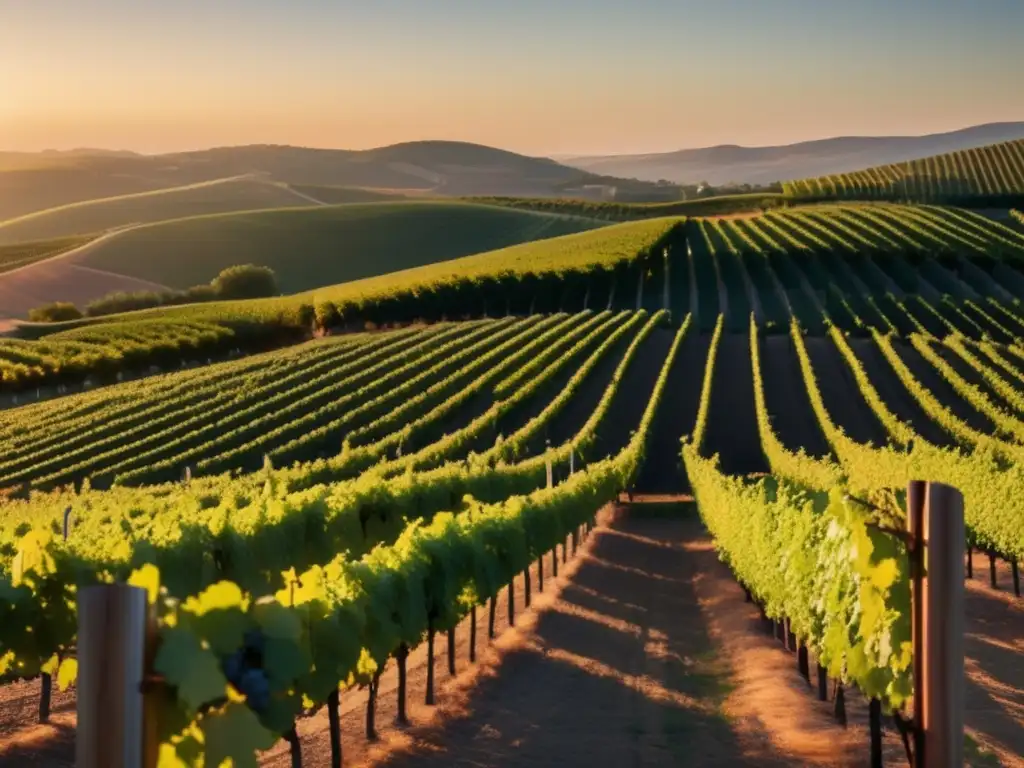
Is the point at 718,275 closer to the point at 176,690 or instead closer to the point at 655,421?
the point at 655,421

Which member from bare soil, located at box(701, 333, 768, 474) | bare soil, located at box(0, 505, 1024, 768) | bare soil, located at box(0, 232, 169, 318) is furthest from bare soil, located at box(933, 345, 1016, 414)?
bare soil, located at box(0, 232, 169, 318)

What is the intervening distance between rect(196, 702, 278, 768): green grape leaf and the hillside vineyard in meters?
0.02

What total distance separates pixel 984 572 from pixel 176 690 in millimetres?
25516

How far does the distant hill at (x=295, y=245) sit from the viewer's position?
399 ft

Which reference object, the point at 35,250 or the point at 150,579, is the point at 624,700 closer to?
the point at 150,579

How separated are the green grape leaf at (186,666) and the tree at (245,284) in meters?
107

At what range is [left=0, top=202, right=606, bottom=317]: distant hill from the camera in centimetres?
12162

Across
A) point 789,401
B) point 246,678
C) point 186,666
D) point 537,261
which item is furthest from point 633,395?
point 186,666

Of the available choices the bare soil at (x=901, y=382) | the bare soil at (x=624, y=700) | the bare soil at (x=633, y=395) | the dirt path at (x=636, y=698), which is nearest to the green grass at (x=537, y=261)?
the bare soil at (x=633, y=395)

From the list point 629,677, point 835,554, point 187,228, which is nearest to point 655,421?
point 629,677

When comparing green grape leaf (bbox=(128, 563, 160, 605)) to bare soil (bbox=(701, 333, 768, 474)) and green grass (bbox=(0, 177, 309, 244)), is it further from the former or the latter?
green grass (bbox=(0, 177, 309, 244))

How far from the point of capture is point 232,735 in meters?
5.32

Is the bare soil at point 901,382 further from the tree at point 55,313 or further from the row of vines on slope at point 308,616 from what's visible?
the tree at point 55,313

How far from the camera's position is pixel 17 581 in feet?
37.4
